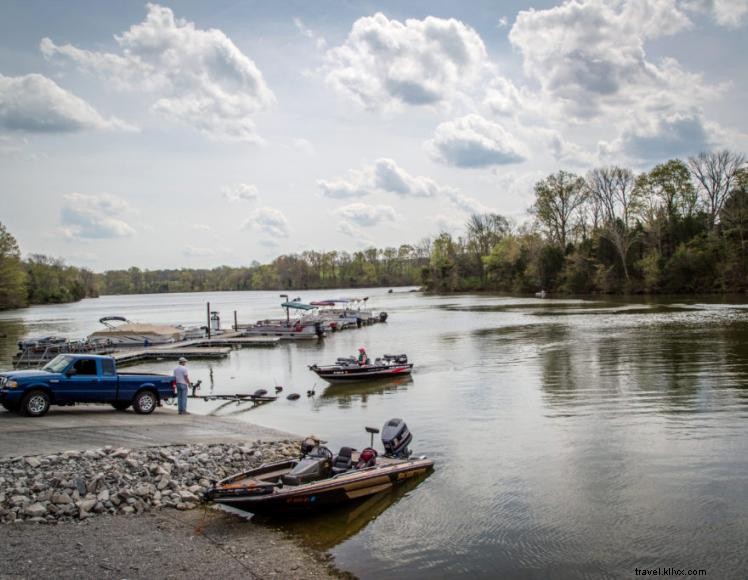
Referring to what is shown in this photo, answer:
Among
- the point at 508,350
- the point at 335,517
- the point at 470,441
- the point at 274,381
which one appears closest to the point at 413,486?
the point at 335,517

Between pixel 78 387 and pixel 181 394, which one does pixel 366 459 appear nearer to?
pixel 181 394

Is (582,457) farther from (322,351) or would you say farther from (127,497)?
(322,351)

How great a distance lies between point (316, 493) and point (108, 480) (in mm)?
4222

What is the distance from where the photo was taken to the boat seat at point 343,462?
1314 cm

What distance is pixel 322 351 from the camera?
42812 mm

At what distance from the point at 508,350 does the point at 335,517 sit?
2658 cm

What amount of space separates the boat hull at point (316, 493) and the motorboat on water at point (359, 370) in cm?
1393

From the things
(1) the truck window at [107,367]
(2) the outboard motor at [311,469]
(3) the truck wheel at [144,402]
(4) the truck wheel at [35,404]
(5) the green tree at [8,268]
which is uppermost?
(5) the green tree at [8,268]

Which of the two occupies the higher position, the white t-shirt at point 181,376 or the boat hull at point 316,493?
the white t-shirt at point 181,376

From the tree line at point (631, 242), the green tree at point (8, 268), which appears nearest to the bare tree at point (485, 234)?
the tree line at point (631, 242)

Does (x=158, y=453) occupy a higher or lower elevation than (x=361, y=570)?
higher

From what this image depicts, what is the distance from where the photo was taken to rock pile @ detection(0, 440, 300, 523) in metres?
10.9

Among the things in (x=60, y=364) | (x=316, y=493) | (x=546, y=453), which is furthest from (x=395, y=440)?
(x=60, y=364)

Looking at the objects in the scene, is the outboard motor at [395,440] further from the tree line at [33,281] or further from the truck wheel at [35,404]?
the tree line at [33,281]
